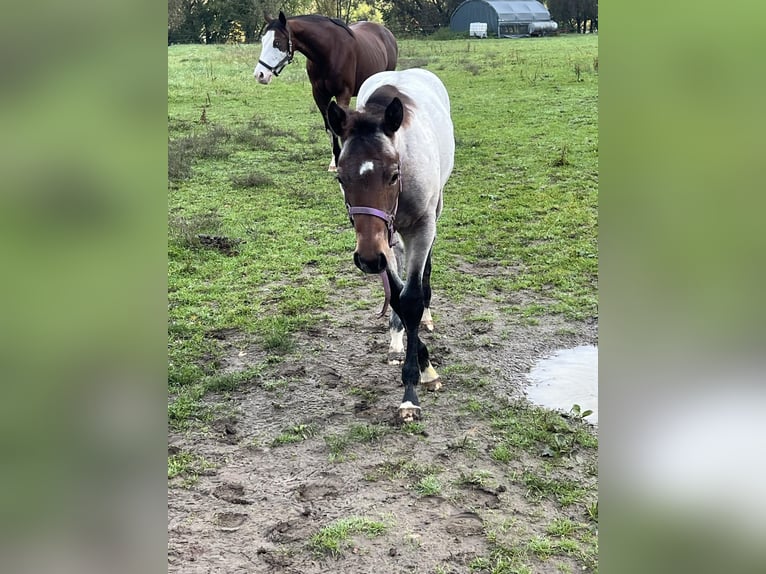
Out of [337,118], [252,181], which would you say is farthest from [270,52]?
[337,118]

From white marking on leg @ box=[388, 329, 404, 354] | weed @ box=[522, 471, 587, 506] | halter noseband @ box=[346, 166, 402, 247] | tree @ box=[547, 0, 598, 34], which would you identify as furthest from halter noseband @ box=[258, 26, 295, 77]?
tree @ box=[547, 0, 598, 34]

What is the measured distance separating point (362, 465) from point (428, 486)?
0.37m

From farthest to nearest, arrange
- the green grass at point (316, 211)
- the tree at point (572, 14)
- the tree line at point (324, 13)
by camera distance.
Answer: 1. the tree at point (572, 14)
2. the tree line at point (324, 13)
3. the green grass at point (316, 211)

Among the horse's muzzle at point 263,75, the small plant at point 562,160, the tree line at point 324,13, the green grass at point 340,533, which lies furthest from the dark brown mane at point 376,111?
the tree line at point 324,13

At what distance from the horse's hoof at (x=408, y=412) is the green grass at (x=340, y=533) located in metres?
0.81

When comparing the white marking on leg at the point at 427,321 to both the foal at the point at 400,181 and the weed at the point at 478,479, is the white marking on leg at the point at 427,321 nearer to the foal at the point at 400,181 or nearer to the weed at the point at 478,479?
the foal at the point at 400,181

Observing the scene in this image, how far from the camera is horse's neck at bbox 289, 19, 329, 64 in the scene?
25.1ft

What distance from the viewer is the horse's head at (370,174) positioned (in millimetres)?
2805

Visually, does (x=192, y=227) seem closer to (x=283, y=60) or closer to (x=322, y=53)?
(x=283, y=60)
